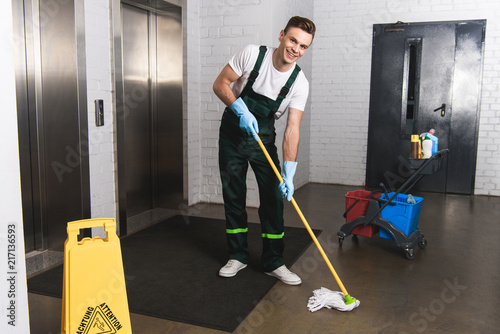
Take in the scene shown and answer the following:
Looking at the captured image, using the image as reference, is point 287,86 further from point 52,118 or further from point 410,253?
point 52,118

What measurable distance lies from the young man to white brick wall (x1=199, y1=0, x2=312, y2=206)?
5.92 ft

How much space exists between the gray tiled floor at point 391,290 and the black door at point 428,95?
148 cm

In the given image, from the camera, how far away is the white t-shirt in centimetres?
272

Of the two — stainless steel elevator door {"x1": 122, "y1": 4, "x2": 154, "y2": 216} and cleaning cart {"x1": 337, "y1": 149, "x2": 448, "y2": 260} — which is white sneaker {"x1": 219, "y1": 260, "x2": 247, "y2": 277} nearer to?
cleaning cart {"x1": 337, "y1": 149, "x2": 448, "y2": 260}

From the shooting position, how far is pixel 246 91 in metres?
2.79

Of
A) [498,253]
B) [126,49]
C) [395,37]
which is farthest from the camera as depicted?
[395,37]

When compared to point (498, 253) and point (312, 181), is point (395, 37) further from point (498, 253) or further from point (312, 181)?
point (498, 253)

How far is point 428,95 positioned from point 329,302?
396 cm

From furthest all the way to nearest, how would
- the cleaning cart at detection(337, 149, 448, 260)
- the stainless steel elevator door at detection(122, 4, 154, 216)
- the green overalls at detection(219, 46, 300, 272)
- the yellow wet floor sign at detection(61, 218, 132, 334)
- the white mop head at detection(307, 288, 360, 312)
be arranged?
the stainless steel elevator door at detection(122, 4, 154, 216) → the cleaning cart at detection(337, 149, 448, 260) → the green overalls at detection(219, 46, 300, 272) → the white mop head at detection(307, 288, 360, 312) → the yellow wet floor sign at detection(61, 218, 132, 334)

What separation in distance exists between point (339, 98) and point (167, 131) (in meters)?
2.59

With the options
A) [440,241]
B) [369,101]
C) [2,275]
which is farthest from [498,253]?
[2,275]

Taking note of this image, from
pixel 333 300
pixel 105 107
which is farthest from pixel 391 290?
pixel 105 107

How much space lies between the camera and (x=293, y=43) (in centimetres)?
259

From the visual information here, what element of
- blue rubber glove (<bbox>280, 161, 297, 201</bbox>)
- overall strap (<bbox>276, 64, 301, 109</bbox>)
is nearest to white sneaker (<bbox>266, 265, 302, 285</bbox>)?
blue rubber glove (<bbox>280, 161, 297, 201</bbox>)
